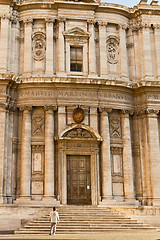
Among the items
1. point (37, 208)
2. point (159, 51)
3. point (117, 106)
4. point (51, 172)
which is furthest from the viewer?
point (159, 51)

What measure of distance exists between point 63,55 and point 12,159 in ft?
26.2

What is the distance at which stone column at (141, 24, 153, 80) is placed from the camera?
975 inches

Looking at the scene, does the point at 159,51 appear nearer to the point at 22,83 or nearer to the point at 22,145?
the point at 22,83

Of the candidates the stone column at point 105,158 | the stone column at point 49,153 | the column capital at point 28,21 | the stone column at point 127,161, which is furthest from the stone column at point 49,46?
the stone column at point 127,161

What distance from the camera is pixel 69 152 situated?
2227 cm

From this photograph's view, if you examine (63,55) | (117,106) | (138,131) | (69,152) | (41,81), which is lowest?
(69,152)

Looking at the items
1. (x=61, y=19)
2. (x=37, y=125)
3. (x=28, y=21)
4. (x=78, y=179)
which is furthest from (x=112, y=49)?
(x=78, y=179)

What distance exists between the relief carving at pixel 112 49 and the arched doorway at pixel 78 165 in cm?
577

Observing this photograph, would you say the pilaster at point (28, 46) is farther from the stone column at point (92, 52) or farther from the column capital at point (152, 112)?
the column capital at point (152, 112)

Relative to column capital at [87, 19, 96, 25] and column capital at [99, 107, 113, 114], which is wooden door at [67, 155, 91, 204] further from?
column capital at [87, 19, 96, 25]

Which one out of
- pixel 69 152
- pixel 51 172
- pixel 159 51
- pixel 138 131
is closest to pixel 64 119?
pixel 69 152

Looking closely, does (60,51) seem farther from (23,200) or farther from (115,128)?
(23,200)

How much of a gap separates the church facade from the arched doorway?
64 millimetres

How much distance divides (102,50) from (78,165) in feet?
27.7
